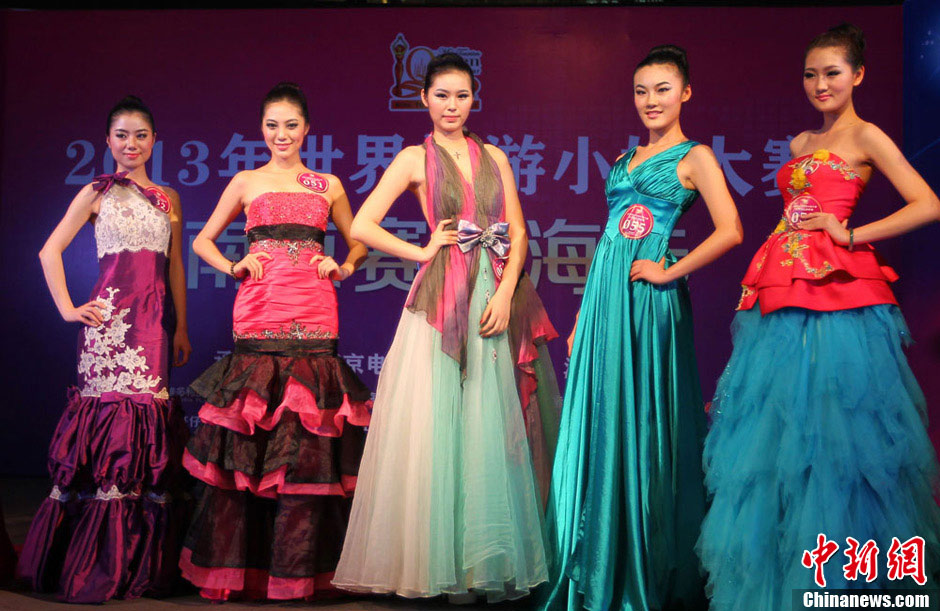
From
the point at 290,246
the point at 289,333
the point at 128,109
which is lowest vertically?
the point at 289,333

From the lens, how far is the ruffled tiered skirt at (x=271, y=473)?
3.07 metres

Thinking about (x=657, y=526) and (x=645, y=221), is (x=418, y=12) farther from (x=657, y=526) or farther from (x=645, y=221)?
(x=657, y=526)

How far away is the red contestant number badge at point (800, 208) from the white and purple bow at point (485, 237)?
2.92 ft

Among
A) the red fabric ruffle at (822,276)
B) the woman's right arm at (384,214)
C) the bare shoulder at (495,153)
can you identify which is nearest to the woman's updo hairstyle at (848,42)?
the red fabric ruffle at (822,276)

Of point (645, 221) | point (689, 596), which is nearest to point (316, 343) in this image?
point (645, 221)

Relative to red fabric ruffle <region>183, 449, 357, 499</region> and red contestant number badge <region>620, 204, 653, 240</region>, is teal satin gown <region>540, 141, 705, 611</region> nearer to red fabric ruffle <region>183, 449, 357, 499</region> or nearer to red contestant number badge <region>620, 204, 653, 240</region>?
red contestant number badge <region>620, 204, 653, 240</region>

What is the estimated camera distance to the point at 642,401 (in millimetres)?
2732

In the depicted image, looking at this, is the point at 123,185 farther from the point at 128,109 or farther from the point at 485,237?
the point at 485,237

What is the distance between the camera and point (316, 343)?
127 inches

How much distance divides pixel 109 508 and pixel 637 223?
6.82 feet

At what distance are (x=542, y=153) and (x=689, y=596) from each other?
281cm

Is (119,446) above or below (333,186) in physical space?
below
